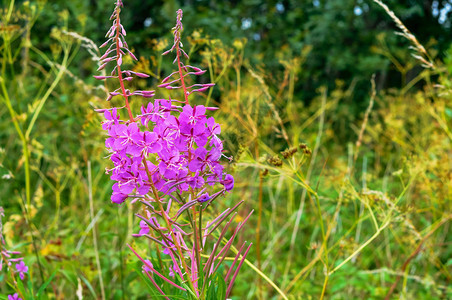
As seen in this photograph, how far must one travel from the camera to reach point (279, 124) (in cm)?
305

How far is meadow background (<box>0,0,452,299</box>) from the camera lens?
3.12 metres

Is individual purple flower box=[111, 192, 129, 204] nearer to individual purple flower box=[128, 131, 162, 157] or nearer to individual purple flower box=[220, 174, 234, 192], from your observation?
individual purple flower box=[128, 131, 162, 157]

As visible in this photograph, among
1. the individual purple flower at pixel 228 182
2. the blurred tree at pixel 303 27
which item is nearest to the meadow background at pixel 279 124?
the blurred tree at pixel 303 27

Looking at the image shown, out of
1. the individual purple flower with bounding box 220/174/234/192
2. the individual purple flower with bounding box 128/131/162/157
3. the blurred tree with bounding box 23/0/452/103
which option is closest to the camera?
the individual purple flower with bounding box 128/131/162/157

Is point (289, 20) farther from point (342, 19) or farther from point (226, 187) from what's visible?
point (226, 187)

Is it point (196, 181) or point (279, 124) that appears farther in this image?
point (279, 124)

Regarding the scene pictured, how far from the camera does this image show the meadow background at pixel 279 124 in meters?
3.12

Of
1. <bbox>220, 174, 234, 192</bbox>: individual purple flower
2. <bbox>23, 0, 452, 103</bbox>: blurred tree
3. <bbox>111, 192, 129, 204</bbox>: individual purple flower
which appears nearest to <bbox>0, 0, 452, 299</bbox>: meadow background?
<bbox>23, 0, 452, 103</bbox>: blurred tree

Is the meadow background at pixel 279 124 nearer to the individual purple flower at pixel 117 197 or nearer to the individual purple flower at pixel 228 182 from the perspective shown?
the individual purple flower at pixel 228 182

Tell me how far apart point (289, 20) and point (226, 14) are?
3.79 feet

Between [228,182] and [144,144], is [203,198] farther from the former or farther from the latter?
[144,144]

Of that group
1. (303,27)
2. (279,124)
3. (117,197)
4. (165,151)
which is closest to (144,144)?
(165,151)

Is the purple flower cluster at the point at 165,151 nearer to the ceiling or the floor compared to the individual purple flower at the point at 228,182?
nearer to the ceiling

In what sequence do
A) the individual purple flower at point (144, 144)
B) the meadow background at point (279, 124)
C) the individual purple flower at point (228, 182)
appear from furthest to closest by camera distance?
the meadow background at point (279, 124)
the individual purple flower at point (228, 182)
the individual purple flower at point (144, 144)
